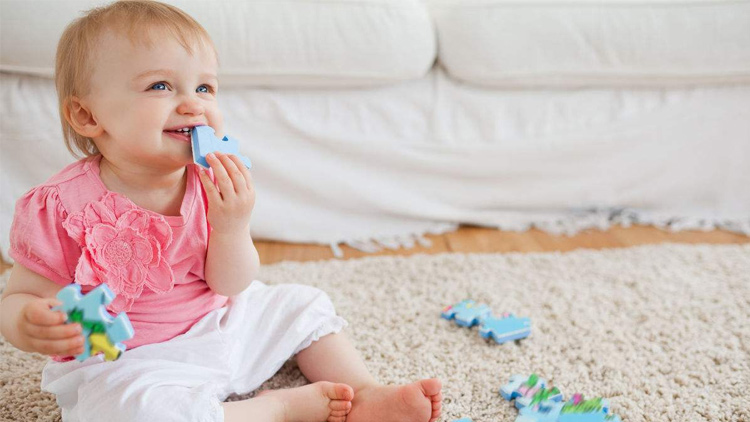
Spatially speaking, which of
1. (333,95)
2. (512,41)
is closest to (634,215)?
(512,41)

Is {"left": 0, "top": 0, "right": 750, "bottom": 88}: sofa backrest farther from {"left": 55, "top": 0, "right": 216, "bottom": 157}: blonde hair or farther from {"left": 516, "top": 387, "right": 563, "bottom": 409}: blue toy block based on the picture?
{"left": 516, "top": 387, "right": 563, "bottom": 409}: blue toy block

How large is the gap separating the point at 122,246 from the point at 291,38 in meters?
0.67

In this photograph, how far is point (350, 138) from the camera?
1517 millimetres

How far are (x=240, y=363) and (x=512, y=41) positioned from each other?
2.99ft

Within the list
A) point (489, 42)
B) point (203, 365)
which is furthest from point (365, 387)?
point (489, 42)

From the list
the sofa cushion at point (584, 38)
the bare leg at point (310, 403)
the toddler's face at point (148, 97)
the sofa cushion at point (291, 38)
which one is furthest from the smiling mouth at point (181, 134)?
the sofa cushion at point (584, 38)

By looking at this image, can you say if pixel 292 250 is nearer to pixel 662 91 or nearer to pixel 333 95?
pixel 333 95

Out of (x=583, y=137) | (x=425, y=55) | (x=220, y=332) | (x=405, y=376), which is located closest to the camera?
(x=220, y=332)

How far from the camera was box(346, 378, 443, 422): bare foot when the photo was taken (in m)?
0.89

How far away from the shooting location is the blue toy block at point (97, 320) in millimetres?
735

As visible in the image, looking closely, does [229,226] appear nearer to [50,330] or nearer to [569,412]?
[50,330]

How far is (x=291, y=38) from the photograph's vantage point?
4.61 ft

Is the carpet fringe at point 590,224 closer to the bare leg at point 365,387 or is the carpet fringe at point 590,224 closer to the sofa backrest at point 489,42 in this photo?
the sofa backrest at point 489,42

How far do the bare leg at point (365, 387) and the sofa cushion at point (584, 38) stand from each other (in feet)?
2.48
